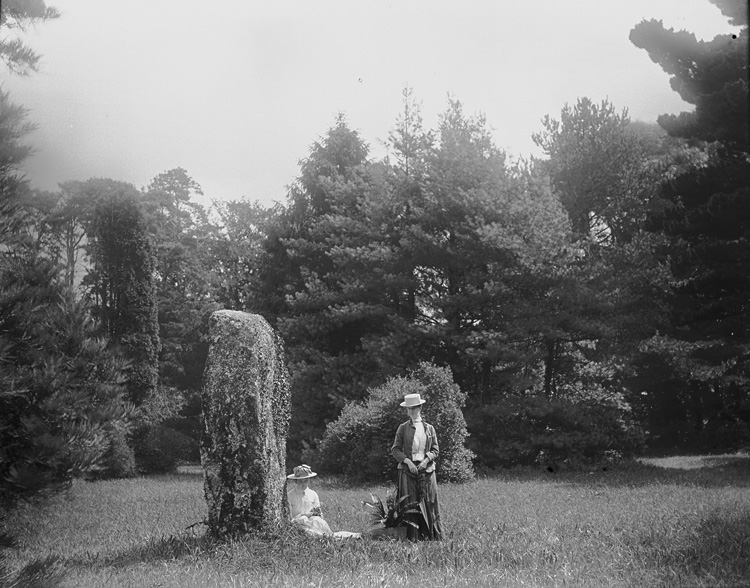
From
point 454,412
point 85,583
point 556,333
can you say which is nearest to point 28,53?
point 85,583

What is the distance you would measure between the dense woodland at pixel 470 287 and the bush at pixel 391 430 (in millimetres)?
951

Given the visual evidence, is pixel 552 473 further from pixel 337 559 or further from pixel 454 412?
pixel 337 559

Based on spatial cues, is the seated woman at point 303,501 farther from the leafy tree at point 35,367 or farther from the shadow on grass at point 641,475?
the shadow on grass at point 641,475

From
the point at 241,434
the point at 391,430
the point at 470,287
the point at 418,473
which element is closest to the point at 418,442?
the point at 418,473

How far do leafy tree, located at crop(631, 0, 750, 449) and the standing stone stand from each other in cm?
1319

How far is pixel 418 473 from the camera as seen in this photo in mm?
11547

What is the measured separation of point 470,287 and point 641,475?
8.81 meters

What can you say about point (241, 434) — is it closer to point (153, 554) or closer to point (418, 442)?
point (153, 554)

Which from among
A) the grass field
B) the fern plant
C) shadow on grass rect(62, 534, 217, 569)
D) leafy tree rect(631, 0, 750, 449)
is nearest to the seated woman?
the fern plant

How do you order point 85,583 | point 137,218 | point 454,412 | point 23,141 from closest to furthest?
point 85,583, point 23,141, point 454,412, point 137,218

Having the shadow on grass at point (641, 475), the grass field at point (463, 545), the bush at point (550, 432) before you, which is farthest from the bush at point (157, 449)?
the shadow on grass at point (641, 475)

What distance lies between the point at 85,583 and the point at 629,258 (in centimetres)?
2485

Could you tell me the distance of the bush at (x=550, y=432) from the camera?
84.1 feet

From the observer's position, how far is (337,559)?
9.25 m
